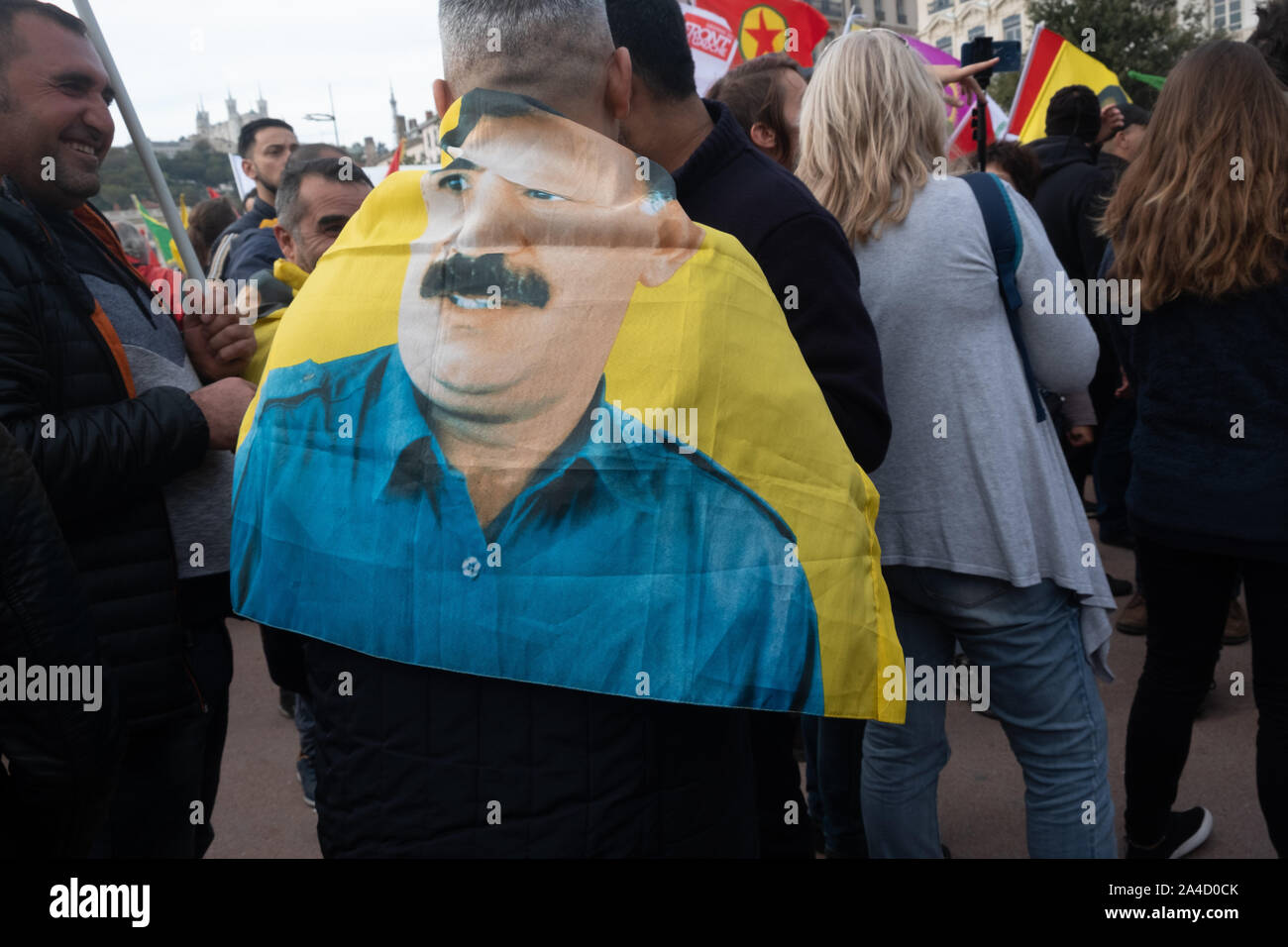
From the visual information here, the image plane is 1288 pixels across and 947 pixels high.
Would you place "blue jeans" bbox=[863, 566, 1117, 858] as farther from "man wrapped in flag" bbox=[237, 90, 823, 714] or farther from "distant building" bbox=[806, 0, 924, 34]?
"distant building" bbox=[806, 0, 924, 34]

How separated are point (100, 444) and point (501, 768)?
1.13 meters

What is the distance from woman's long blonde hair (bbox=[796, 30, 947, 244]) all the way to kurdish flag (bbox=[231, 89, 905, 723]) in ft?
3.96

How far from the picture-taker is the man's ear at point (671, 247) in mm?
1300

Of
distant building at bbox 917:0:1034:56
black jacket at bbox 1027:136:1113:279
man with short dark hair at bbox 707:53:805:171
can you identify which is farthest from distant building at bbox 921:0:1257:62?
man with short dark hair at bbox 707:53:805:171

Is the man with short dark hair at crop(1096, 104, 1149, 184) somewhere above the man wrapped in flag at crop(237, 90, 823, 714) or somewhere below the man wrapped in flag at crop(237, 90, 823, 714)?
above

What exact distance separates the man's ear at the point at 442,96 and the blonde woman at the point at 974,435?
115 centimetres

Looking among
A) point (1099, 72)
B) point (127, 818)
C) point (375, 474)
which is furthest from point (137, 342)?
point (1099, 72)

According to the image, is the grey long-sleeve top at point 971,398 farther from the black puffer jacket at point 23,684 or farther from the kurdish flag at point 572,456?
the black puffer jacket at point 23,684

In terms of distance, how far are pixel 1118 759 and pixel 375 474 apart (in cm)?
336

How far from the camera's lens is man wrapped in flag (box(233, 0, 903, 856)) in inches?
50.1

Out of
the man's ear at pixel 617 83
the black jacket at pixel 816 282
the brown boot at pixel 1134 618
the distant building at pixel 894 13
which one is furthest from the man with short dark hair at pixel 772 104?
the distant building at pixel 894 13

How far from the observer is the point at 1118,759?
3824 millimetres

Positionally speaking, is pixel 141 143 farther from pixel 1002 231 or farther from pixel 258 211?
pixel 258 211

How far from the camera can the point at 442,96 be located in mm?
1611
